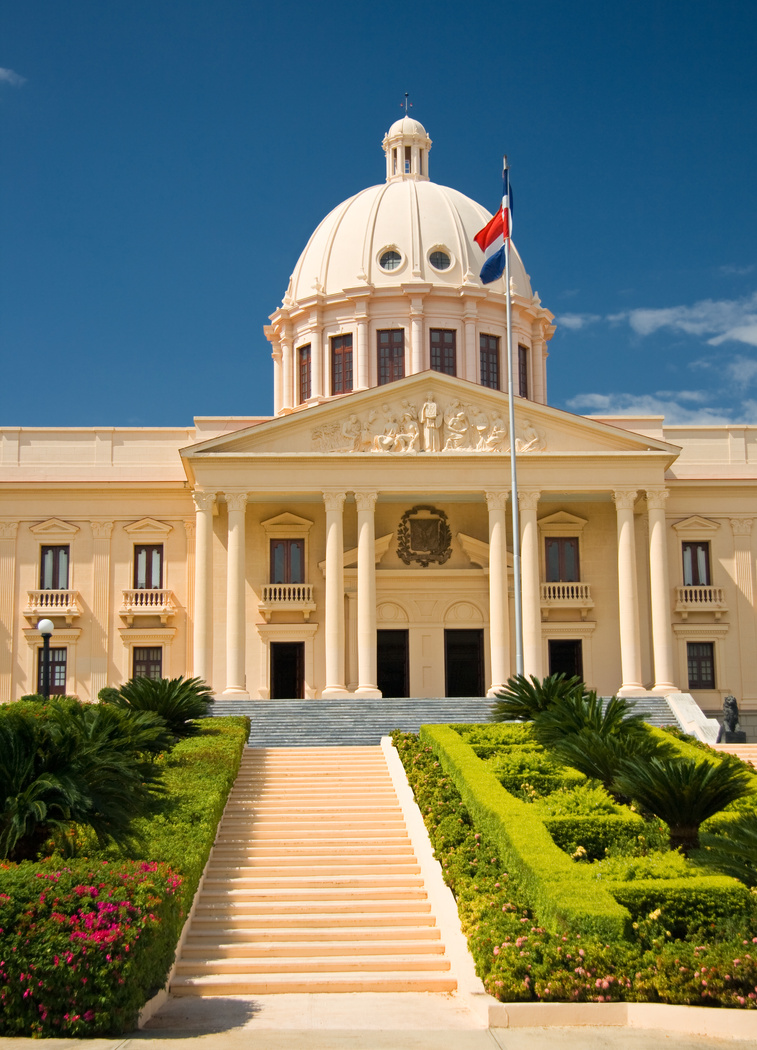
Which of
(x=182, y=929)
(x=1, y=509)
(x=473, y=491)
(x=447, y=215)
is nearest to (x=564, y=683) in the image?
(x=473, y=491)

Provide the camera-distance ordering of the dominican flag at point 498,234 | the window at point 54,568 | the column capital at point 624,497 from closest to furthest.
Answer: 1. the dominican flag at point 498,234
2. the column capital at point 624,497
3. the window at point 54,568

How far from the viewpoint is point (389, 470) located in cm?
4106

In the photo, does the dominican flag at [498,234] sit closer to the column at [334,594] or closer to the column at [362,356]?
the column at [334,594]

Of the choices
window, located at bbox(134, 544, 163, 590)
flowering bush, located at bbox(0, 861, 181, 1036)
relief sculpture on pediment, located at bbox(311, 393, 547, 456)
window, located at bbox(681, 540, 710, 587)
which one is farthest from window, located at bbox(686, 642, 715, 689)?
flowering bush, located at bbox(0, 861, 181, 1036)

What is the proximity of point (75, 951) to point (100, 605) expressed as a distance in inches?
1267

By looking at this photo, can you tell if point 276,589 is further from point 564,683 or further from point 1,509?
point 564,683

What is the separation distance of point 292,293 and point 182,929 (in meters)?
Answer: 41.4

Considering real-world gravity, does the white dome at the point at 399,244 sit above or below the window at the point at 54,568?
above

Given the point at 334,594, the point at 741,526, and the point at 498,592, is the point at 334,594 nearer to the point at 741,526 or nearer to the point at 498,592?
the point at 498,592

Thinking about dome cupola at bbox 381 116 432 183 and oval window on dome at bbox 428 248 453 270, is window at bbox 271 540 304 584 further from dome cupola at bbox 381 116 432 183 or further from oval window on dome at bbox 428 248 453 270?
dome cupola at bbox 381 116 432 183

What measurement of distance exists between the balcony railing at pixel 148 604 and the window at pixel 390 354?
44.4 feet

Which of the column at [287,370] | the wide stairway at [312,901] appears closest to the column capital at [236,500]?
the column at [287,370]

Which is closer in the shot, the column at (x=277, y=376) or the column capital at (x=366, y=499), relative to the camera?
the column capital at (x=366, y=499)

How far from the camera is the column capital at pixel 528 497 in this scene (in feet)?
135
